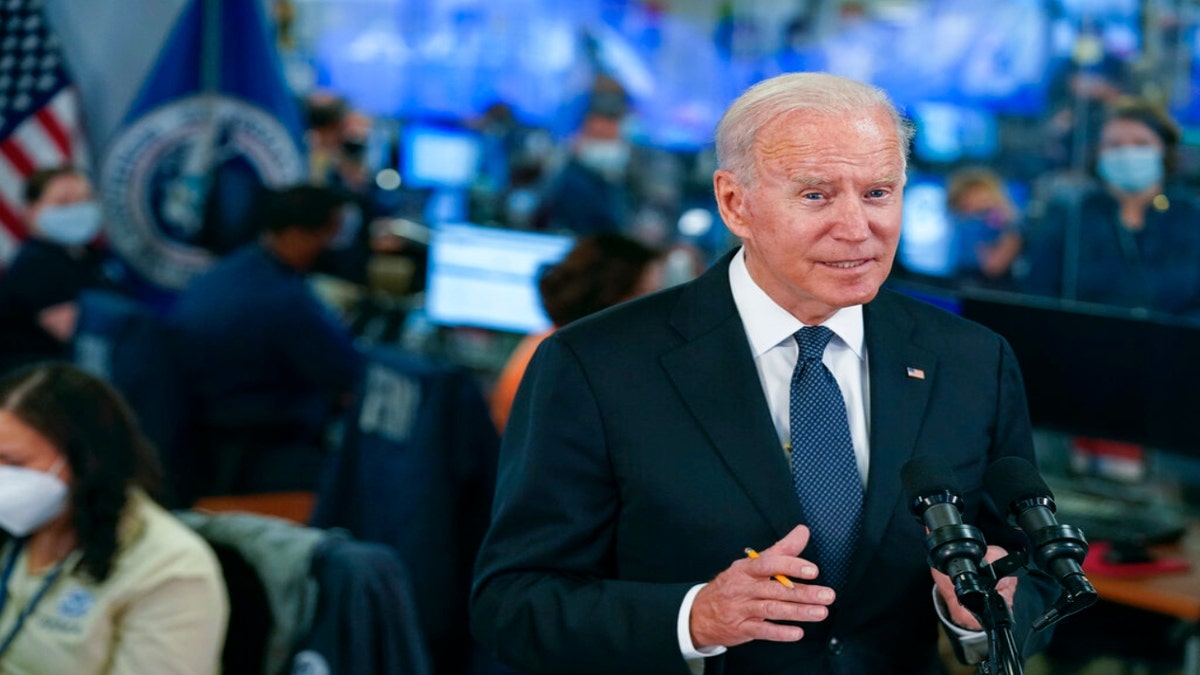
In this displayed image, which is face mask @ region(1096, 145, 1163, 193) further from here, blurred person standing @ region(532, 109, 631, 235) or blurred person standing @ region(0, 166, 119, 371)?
blurred person standing @ region(0, 166, 119, 371)

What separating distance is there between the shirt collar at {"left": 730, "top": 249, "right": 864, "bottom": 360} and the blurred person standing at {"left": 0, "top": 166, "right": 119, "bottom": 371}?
383 centimetres

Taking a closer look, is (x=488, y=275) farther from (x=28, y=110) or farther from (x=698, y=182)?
(x=698, y=182)

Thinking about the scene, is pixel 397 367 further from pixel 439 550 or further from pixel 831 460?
pixel 831 460

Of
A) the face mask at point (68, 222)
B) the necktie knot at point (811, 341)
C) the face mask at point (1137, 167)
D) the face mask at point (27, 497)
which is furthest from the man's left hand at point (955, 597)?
the face mask at point (68, 222)

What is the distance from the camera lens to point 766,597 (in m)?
1.46

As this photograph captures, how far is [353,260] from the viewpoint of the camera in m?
7.15

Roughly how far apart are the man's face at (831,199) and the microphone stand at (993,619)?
0.38 meters

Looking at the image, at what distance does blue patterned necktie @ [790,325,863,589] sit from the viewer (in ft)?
5.54

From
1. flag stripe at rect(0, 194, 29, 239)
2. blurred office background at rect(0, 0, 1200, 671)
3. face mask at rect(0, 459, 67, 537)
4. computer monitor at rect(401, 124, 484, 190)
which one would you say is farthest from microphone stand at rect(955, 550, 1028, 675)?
computer monitor at rect(401, 124, 484, 190)

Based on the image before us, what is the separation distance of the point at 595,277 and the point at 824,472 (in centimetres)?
173

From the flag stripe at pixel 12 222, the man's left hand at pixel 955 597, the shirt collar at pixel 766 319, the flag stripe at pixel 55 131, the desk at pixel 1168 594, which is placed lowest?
the desk at pixel 1168 594

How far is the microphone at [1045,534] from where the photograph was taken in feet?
4.44

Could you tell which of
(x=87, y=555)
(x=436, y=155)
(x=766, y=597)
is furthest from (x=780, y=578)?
(x=436, y=155)

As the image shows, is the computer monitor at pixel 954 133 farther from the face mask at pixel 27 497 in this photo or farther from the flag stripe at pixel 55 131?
the face mask at pixel 27 497
